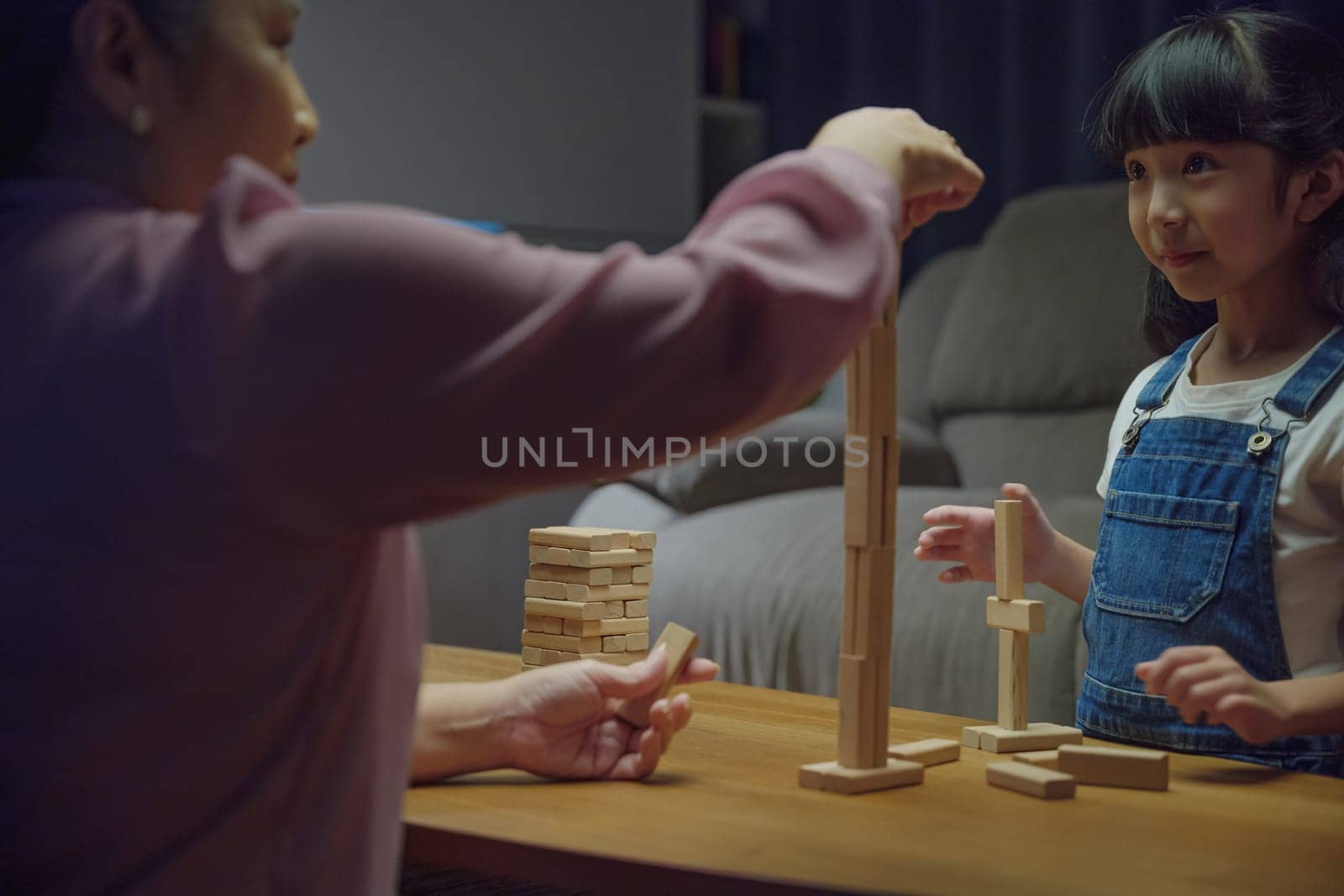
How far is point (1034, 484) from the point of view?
2.82m

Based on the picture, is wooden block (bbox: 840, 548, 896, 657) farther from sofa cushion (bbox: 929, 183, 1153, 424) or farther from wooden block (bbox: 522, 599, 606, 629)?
sofa cushion (bbox: 929, 183, 1153, 424)

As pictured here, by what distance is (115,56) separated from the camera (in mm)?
614

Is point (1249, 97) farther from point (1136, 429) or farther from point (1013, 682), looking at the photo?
point (1013, 682)

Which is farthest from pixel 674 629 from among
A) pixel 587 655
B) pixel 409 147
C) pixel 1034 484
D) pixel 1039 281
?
pixel 409 147

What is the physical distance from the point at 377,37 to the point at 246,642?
304cm

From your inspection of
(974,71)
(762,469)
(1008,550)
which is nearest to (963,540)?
(1008,550)

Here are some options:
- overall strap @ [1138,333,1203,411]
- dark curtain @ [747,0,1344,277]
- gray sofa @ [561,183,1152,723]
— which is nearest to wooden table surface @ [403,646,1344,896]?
overall strap @ [1138,333,1203,411]

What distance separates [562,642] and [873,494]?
0.43 m

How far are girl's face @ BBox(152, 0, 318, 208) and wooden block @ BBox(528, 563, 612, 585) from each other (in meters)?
0.58

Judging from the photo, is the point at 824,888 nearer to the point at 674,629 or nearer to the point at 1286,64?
the point at 674,629

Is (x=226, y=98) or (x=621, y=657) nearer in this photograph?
(x=226, y=98)

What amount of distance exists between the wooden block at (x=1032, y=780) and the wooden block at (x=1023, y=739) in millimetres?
99

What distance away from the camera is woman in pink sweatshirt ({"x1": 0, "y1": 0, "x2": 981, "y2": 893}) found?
1.73 ft

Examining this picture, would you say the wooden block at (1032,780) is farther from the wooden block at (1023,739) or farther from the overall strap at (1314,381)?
the overall strap at (1314,381)
